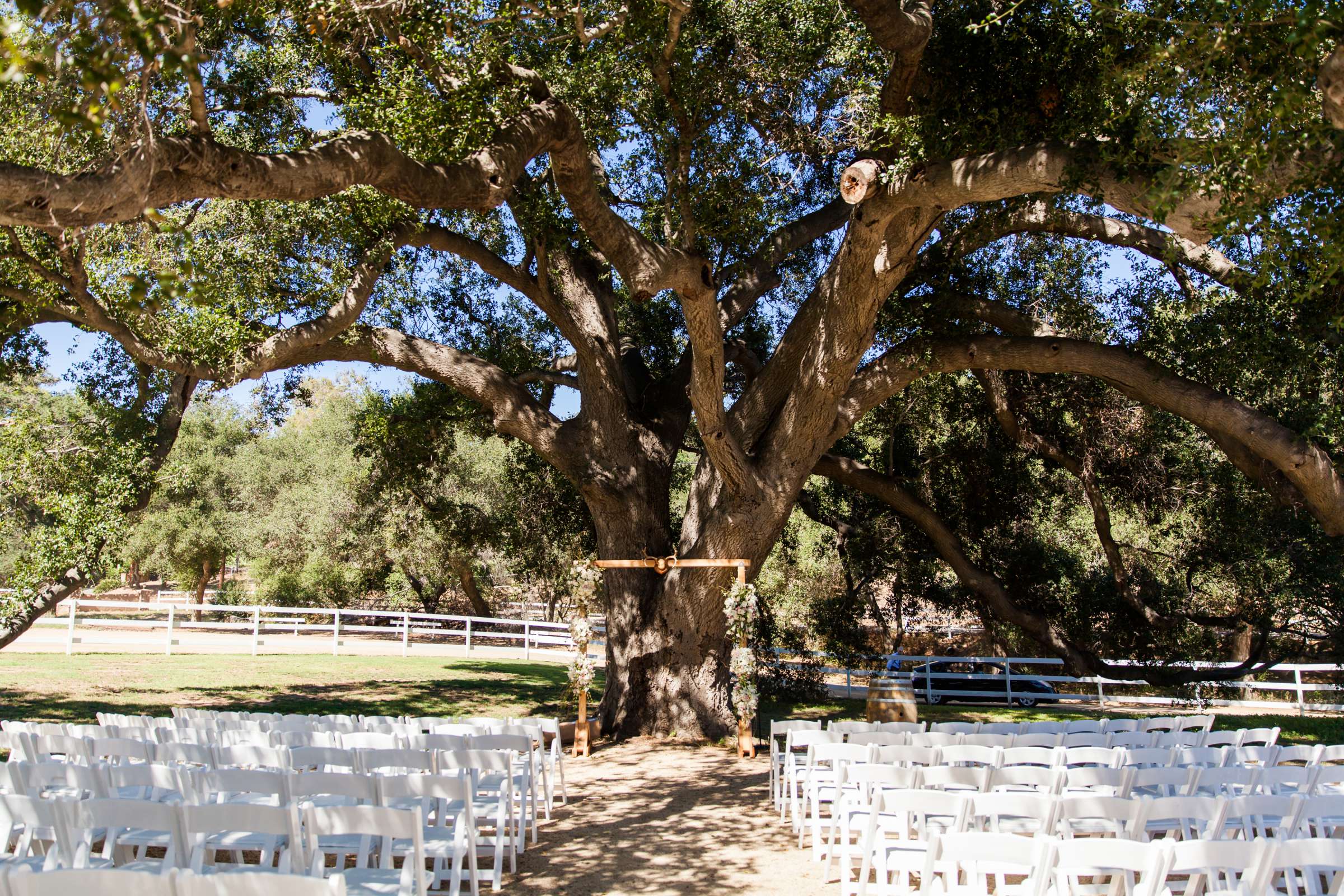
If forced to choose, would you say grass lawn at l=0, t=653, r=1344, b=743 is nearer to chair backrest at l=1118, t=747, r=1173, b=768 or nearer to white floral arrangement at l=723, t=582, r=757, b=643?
white floral arrangement at l=723, t=582, r=757, b=643

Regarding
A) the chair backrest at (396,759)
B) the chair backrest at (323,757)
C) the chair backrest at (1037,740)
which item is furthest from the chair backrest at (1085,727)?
the chair backrest at (323,757)

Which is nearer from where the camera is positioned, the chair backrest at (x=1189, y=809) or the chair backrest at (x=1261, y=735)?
the chair backrest at (x=1189, y=809)

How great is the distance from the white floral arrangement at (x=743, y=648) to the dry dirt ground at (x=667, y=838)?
67 centimetres

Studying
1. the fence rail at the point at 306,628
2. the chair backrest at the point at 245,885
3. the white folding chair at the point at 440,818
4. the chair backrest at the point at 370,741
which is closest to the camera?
the chair backrest at the point at 245,885

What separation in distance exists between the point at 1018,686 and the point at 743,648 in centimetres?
1067

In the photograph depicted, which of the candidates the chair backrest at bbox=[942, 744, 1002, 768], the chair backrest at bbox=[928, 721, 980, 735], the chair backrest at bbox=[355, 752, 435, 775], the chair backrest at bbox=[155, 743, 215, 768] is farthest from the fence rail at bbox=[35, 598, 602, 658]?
the chair backrest at bbox=[942, 744, 1002, 768]

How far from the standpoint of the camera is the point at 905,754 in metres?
5.91

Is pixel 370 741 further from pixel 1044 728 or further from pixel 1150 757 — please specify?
pixel 1150 757

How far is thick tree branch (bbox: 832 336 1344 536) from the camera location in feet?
30.6

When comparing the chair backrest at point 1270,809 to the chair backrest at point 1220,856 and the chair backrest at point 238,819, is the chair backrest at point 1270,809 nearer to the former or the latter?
the chair backrest at point 1220,856

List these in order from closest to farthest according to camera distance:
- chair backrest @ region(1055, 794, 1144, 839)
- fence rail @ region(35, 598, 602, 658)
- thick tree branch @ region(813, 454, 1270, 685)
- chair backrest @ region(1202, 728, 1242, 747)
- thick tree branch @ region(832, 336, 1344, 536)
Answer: chair backrest @ region(1055, 794, 1144, 839), chair backrest @ region(1202, 728, 1242, 747), thick tree branch @ region(832, 336, 1344, 536), thick tree branch @ region(813, 454, 1270, 685), fence rail @ region(35, 598, 602, 658)

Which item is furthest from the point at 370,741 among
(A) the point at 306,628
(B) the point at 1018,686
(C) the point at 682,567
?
(A) the point at 306,628

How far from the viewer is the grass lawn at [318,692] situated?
1282 centimetres

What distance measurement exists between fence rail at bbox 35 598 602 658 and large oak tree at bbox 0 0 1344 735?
34.7 ft
